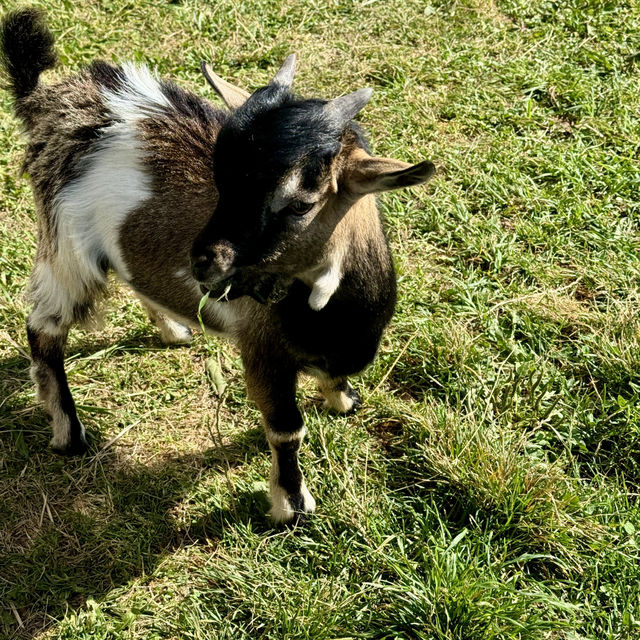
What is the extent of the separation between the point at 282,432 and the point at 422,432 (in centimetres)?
75

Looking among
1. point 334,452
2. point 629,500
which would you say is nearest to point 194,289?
point 334,452

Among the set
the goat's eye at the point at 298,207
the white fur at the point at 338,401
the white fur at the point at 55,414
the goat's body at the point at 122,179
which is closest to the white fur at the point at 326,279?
the goat's eye at the point at 298,207

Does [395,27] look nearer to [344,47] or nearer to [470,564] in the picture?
[344,47]

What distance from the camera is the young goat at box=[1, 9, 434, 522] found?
8.21 ft

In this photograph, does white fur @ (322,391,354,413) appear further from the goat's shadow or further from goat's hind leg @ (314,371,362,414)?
the goat's shadow

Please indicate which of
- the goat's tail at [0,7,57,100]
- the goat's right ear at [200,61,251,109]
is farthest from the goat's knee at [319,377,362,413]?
the goat's tail at [0,7,57,100]

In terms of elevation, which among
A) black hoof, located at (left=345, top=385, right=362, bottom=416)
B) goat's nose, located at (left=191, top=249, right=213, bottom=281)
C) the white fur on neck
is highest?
goat's nose, located at (left=191, top=249, right=213, bottom=281)

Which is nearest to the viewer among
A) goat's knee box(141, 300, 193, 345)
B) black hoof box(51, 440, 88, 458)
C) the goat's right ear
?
the goat's right ear

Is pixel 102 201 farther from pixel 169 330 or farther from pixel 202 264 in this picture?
pixel 169 330

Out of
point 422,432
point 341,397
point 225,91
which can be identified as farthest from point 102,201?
point 422,432

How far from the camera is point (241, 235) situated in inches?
97.2

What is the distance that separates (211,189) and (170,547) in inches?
64.3

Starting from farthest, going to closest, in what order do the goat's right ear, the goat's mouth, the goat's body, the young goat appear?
1. the goat's body
2. the goat's right ear
3. the goat's mouth
4. the young goat

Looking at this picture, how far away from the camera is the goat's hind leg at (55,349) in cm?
350
